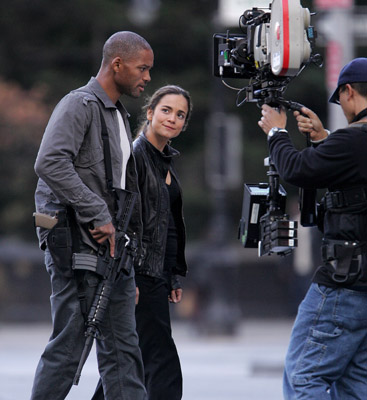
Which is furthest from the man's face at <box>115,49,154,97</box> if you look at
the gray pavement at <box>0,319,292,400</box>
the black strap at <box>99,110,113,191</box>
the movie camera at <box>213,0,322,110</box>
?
the gray pavement at <box>0,319,292,400</box>

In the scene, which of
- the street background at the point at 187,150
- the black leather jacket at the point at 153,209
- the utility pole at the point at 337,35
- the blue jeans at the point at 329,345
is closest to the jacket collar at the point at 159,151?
the black leather jacket at the point at 153,209

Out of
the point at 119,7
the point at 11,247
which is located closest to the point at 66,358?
the point at 11,247

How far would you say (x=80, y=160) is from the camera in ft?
16.7

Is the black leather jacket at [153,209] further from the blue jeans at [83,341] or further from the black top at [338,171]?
the black top at [338,171]

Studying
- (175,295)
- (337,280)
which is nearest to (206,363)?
Answer: (175,295)

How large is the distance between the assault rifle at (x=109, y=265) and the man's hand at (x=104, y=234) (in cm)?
3

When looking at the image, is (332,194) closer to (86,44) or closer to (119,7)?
(119,7)

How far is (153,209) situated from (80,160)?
900 millimetres

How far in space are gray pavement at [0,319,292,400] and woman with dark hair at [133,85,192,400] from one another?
8.36ft

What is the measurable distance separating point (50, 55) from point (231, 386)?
52.6ft

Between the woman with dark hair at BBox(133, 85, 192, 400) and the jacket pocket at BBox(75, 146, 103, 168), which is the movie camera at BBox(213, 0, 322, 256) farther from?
the jacket pocket at BBox(75, 146, 103, 168)

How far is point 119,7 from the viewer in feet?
76.2

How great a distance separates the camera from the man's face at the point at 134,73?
5.24 meters

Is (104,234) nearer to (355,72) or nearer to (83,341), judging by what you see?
(83,341)
